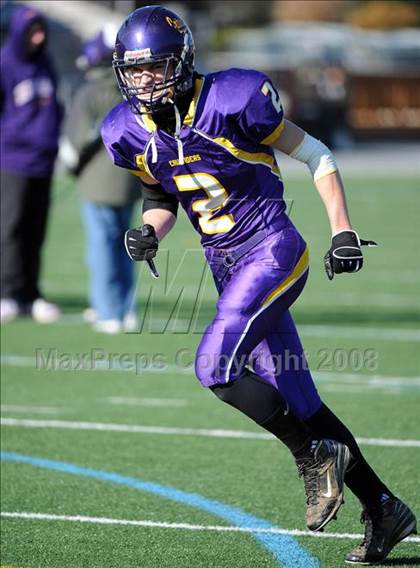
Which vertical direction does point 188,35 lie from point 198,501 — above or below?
above

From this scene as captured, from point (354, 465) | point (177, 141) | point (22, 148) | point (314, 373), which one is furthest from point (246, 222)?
point (22, 148)

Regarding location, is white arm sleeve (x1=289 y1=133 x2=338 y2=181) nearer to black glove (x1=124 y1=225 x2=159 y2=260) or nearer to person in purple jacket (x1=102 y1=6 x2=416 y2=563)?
person in purple jacket (x1=102 y1=6 x2=416 y2=563)

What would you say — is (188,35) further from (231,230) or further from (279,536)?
(279,536)

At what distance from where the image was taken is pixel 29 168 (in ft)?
29.6

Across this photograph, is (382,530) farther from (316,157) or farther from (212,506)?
(316,157)

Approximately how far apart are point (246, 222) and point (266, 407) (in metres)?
0.66

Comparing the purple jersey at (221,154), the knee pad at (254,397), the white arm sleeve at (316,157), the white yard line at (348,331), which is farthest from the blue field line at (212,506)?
the white yard line at (348,331)

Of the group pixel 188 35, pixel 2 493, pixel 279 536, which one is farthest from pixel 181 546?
pixel 188 35

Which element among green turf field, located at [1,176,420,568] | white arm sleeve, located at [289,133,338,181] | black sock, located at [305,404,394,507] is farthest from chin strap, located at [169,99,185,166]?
green turf field, located at [1,176,420,568]

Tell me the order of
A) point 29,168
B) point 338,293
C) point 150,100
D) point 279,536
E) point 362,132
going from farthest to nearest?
point 362,132 → point 338,293 → point 29,168 → point 279,536 → point 150,100

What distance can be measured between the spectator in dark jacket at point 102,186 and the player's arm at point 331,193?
4.28 meters

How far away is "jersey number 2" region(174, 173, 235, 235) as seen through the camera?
4.17 metres

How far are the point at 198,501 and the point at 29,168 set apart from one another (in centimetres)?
468

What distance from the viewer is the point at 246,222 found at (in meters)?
4.17
